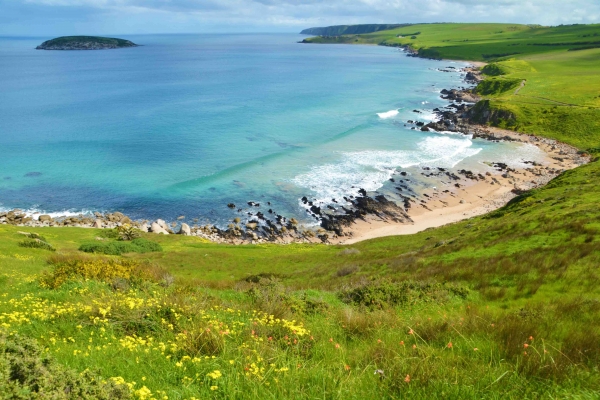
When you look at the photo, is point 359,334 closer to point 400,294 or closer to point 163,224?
point 400,294

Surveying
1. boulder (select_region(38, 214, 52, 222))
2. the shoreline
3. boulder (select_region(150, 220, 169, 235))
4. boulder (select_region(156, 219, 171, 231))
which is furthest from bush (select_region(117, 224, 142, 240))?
boulder (select_region(38, 214, 52, 222))

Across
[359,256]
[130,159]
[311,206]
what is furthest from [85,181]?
[359,256]

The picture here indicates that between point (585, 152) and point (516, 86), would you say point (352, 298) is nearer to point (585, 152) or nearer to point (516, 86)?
point (585, 152)

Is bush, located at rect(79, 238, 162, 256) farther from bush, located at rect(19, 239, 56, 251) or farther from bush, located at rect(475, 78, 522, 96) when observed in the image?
bush, located at rect(475, 78, 522, 96)

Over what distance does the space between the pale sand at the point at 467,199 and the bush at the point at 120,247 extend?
23.7 m

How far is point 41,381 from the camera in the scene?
205 inches

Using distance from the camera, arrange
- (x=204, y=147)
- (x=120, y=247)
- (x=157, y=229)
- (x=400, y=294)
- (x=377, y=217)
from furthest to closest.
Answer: (x=204, y=147), (x=377, y=217), (x=157, y=229), (x=120, y=247), (x=400, y=294)

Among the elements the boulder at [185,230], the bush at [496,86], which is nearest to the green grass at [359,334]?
the boulder at [185,230]

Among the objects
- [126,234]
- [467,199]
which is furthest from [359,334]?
[467,199]

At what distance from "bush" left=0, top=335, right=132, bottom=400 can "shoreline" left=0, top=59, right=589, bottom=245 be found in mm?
45708

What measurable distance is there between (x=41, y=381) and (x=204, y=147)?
82.0 metres

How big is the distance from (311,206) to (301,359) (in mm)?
52296

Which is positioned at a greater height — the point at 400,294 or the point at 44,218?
the point at 400,294

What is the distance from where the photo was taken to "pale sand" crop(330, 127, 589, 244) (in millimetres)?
54125
